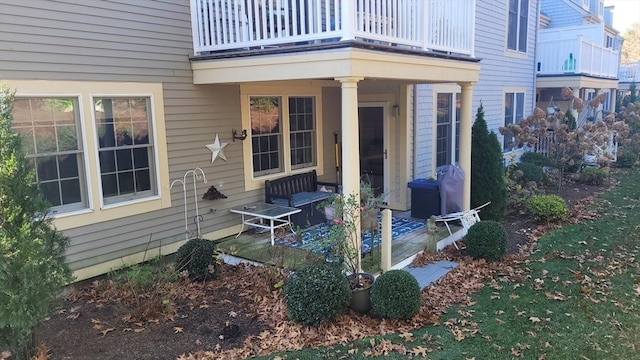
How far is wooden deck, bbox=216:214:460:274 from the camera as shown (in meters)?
6.66

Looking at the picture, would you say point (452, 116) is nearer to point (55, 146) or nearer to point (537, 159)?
point (537, 159)

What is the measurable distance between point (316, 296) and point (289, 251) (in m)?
2.14

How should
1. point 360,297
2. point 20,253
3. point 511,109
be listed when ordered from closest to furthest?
point 20,253 < point 360,297 < point 511,109

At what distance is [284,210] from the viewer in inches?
313

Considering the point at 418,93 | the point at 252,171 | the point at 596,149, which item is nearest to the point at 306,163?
the point at 252,171

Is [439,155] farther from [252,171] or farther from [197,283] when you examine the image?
[197,283]

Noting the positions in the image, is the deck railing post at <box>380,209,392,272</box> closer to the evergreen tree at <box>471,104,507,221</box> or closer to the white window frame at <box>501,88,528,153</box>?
the evergreen tree at <box>471,104,507,221</box>

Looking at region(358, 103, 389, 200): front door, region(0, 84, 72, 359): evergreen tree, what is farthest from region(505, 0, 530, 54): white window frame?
region(0, 84, 72, 359): evergreen tree

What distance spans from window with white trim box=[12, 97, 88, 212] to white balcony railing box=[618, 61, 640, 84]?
95.7ft

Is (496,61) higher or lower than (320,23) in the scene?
higher

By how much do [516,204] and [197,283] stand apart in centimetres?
774

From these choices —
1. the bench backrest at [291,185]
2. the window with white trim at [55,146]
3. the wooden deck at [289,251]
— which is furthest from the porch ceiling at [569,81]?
A: the window with white trim at [55,146]

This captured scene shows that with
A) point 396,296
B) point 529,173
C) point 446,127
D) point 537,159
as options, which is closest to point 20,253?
point 396,296

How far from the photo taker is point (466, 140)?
918 centimetres
